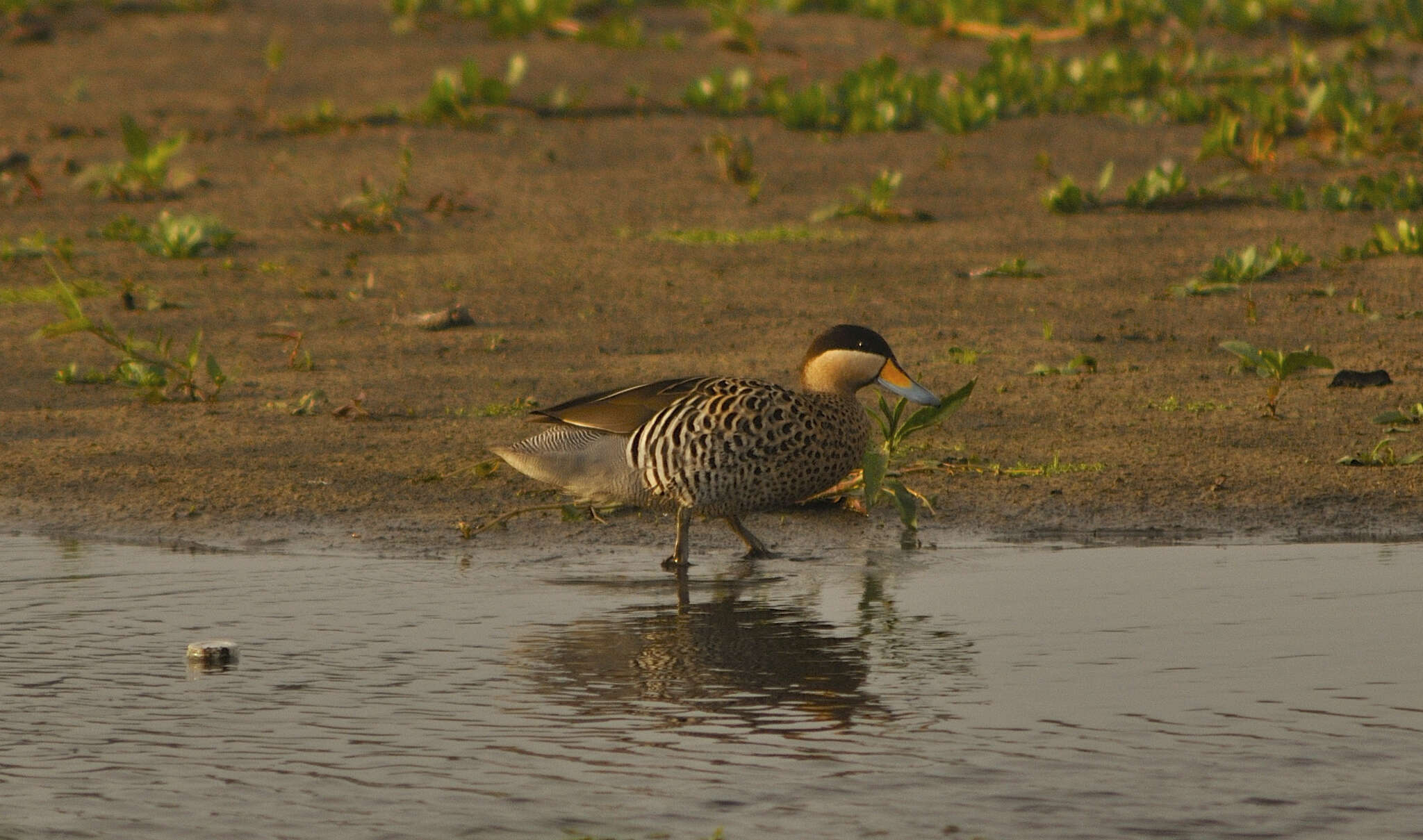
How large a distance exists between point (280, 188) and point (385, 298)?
11.1 ft

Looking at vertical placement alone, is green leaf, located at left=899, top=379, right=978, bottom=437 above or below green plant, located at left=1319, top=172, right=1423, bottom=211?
below

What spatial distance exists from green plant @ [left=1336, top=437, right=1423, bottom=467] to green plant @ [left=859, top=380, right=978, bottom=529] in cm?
167

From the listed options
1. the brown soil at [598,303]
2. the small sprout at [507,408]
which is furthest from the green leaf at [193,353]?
the small sprout at [507,408]

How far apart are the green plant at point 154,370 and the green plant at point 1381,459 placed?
15.4ft

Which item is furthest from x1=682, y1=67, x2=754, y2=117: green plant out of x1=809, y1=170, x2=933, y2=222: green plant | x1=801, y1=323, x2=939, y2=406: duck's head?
x1=801, y1=323, x2=939, y2=406: duck's head

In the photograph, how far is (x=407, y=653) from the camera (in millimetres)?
5852

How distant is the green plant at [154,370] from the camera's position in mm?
9016

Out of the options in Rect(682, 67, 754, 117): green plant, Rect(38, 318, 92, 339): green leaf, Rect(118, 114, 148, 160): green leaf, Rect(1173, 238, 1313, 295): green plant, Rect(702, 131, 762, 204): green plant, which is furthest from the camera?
Rect(682, 67, 754, 117): green plant

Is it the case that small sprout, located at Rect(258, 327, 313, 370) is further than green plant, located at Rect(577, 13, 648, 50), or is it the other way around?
green plant, located at Rect(577, 13, 648, 50)

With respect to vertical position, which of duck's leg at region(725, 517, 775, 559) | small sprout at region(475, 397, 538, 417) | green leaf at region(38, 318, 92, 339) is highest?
green leaf at region(38, 318, 92, 339)

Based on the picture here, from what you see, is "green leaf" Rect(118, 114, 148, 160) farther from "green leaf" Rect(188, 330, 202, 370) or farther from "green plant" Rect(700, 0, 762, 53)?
"green plant" Rect(700, 0, 762, 53)

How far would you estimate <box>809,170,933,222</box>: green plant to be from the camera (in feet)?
44.9

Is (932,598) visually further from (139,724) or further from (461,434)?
(461,434)

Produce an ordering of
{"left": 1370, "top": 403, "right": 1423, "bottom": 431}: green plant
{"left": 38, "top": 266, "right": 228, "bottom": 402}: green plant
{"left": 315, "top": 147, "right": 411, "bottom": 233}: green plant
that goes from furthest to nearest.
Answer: {"left": 315, "top": 147, "right": 411, "bottom": 233}: green plant
{"left": 38, "top": 266, "right": 228, "bottom": 402}: green plant
{"left": 1370, "top": 403, "right": 1423, "bottom": 431}: green plant
